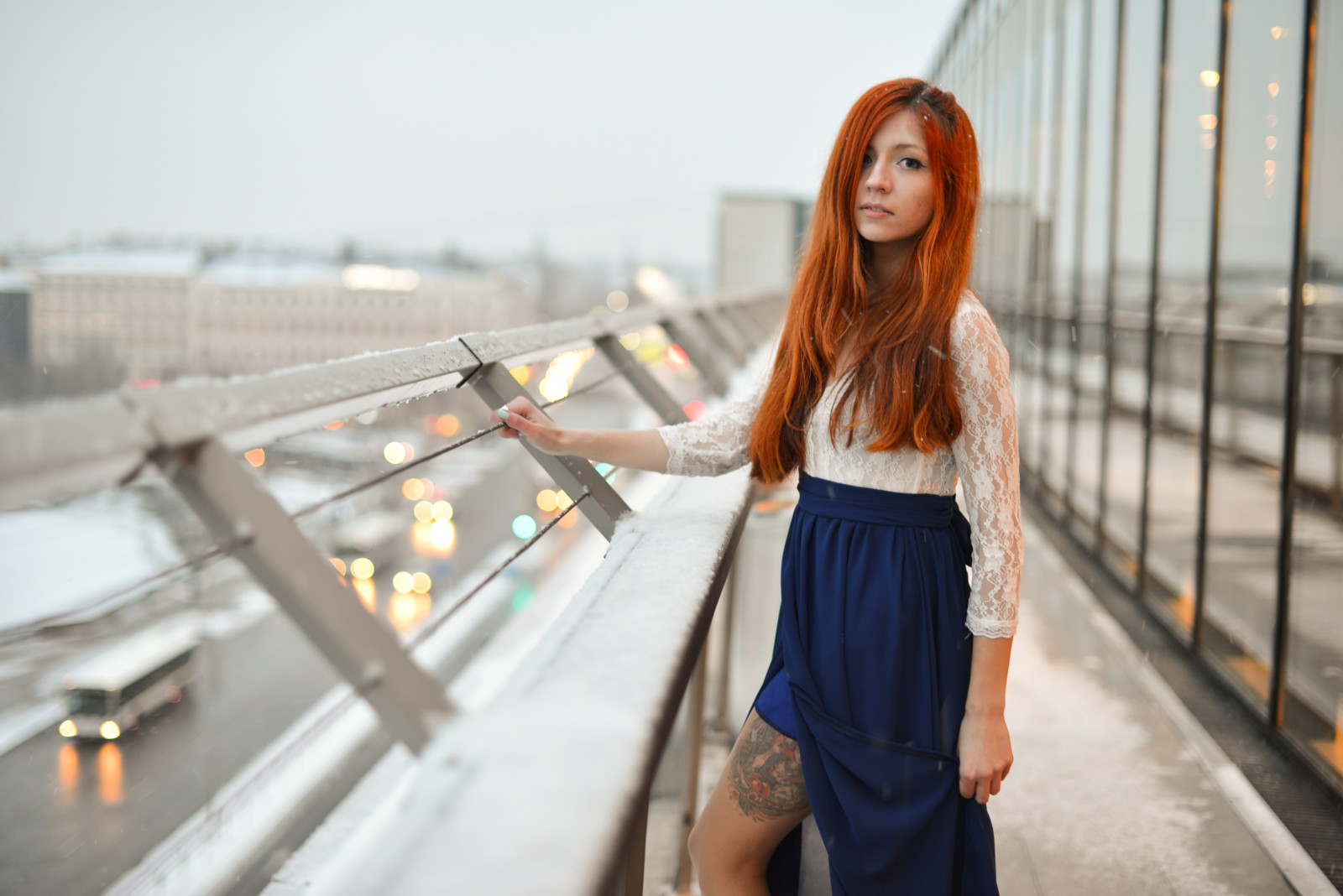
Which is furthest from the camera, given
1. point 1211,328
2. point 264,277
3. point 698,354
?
point 264,277

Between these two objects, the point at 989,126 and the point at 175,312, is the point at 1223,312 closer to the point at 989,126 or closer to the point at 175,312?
the point at 989,126

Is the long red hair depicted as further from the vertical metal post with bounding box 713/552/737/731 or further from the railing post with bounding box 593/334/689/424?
the vertical metal post with bounding box 713/552/737/731

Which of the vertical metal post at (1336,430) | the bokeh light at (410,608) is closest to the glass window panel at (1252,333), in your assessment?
the vertical metal post at (1336,430)

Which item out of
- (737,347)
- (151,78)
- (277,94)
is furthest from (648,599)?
(277,94)

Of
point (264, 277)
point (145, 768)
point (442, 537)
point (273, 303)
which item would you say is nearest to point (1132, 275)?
point (145, 768)

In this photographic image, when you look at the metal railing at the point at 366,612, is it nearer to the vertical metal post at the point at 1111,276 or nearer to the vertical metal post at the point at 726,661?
the vertical metal post at the point at 726,661

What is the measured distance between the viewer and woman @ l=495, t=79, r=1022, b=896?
1428 millimetres

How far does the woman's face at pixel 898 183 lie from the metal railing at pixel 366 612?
2.03 ft

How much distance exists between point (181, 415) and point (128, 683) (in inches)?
452

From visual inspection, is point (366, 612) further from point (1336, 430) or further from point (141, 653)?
point (141, 653)

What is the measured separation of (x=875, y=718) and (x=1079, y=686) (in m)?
2.37

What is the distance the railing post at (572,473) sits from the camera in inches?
66.4

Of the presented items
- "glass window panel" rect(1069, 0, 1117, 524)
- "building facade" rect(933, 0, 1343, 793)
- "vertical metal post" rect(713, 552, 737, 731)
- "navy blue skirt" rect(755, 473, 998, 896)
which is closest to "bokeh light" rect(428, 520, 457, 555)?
"glass window panel" rect(1069, 0, 1117, 524)

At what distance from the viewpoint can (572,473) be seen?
174 centimetres
